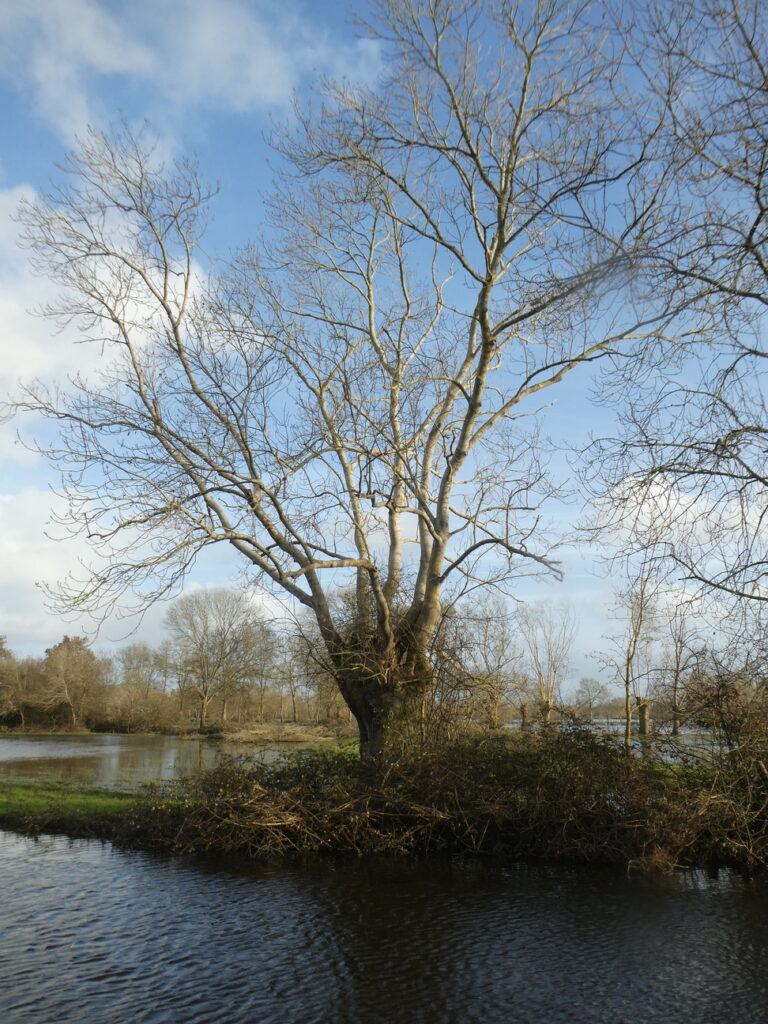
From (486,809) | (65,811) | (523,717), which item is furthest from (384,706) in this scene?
(65,811)

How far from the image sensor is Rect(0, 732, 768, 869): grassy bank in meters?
11.2

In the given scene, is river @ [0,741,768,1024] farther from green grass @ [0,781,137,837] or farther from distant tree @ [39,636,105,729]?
distant tree @ [39,636,105,729]

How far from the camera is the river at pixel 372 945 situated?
6.35 metres

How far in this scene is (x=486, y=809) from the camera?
39.1 ft

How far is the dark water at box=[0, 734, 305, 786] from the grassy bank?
180cm

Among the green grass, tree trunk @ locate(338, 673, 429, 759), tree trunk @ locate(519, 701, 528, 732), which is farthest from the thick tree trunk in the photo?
the green grass

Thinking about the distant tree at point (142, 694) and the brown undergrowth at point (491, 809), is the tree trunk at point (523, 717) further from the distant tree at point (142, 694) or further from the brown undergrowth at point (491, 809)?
the distant tree at point (142, 694)

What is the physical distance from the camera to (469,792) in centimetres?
1217

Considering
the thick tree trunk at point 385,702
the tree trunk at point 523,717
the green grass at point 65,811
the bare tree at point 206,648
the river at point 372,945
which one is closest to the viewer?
the river at point 372,945

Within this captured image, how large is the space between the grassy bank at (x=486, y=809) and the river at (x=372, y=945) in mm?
564

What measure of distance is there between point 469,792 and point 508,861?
116 centimetres

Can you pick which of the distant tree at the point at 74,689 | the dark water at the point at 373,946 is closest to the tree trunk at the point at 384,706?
the dark water at the point at 373,946

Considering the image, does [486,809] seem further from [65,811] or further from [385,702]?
[65,811]

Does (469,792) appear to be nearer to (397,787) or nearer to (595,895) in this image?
(397,787)
